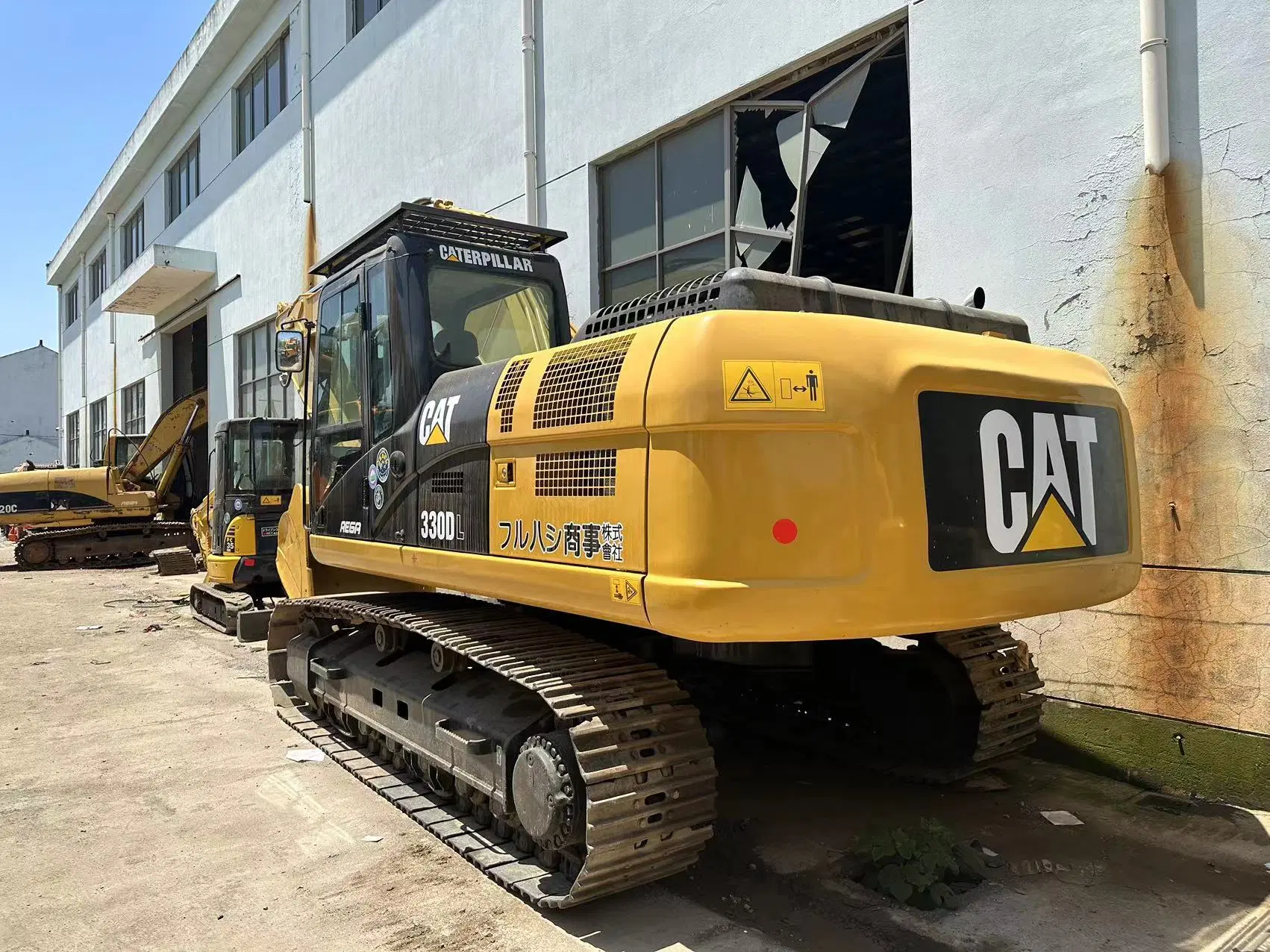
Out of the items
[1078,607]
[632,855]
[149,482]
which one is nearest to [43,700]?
[632,855]

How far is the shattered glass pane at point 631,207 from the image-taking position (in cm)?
888

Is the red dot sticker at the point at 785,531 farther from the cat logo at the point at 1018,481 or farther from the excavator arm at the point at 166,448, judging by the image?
the excavator arm at the point at 166,448

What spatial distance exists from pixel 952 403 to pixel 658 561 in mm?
1095

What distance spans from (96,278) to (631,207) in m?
35.0

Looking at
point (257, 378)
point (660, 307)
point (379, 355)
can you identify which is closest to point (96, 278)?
point (257, 378)

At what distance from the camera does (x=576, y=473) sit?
10.8 ft

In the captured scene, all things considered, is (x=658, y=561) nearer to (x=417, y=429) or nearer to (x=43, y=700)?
(x=417, y=429)

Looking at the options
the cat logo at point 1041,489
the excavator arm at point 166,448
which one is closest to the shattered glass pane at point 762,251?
the cat logo at point 1041,489

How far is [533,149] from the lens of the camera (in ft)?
33.1

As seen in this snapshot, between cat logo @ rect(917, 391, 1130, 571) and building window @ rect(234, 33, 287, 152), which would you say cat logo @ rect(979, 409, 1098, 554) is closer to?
cat logo @ rect(917, 391, 1130, 571)

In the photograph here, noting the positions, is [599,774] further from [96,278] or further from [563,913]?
[96,278]

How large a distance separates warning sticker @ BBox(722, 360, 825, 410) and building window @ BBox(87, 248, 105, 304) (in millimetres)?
38528

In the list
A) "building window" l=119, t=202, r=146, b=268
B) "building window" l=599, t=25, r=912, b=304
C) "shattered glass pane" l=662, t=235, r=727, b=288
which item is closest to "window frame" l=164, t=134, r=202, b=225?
"building window" l=119, t=202, r=146, b=268

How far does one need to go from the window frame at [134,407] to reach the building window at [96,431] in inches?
118
